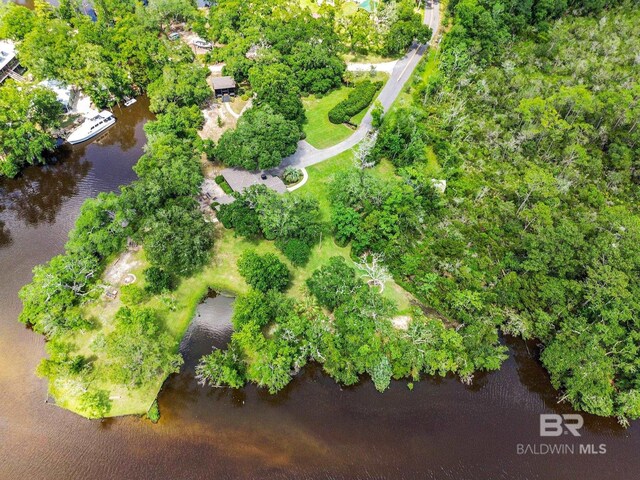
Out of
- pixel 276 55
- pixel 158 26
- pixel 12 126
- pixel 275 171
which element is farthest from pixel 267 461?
pixel 158 26

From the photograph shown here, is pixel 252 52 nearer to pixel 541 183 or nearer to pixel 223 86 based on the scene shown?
pixel 223 86

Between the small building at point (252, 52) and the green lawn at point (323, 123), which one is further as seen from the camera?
the small building at point (252, 52)

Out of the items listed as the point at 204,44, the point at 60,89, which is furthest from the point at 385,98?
the point at 60,89

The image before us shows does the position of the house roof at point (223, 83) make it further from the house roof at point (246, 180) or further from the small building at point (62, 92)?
the small building at point (62, 92)

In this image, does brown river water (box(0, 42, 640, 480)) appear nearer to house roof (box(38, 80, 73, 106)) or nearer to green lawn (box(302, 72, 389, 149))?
green lawn (box(302, 72, 389, 149))

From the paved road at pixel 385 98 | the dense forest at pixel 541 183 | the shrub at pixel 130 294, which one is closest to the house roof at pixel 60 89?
the paved road at pixel 385 98
